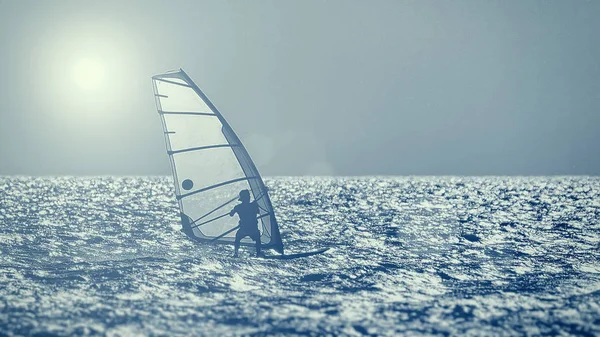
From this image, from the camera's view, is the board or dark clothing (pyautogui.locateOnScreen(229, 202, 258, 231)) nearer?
dark clothing (pyautogui.locateOnScreen(229, 202, 258, 231))

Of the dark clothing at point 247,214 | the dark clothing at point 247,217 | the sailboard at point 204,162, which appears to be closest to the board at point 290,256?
the sailboard at point 204,162

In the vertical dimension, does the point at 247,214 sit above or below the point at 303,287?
above

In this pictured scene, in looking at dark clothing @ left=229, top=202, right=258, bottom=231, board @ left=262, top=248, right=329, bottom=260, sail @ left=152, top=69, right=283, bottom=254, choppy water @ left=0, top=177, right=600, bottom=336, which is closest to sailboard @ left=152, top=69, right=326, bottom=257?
sail @ left=152, top=69, right=283, bottom=254

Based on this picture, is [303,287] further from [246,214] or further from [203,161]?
[203,161]

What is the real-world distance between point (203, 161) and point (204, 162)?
0.15 ft

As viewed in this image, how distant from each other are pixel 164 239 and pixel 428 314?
16.0m

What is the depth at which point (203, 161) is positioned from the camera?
18.2 meters

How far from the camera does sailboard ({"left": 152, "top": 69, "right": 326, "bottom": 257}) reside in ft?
58.1

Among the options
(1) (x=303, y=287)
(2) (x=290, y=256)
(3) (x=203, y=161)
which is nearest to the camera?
(1) (x=303, y=287)

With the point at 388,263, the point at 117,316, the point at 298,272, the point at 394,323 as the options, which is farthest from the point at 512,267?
the point at 117,316

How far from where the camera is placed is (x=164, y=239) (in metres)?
25.2

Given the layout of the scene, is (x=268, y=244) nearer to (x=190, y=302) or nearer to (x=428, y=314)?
(x=190, y=302)

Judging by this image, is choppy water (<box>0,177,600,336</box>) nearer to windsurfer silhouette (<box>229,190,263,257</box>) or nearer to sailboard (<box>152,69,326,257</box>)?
windsurfer silhouette (<box>229,190,263,257</box>)

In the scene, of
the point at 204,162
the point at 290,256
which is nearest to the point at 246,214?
the point at 204,162
